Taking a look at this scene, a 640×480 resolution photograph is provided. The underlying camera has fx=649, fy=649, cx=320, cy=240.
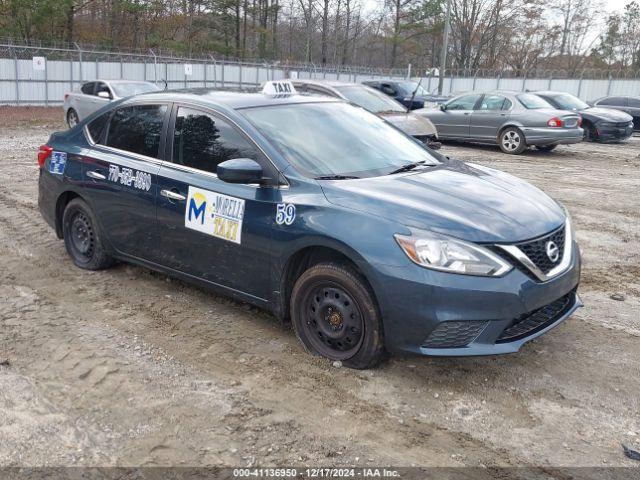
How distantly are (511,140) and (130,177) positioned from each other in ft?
39.6

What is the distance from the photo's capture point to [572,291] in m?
4.17

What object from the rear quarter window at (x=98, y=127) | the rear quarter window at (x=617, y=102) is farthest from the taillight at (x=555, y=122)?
the rear quarter window at (x=98, y=127)

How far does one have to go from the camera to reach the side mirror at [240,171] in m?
4.07

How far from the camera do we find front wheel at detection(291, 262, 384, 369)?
12.4ft

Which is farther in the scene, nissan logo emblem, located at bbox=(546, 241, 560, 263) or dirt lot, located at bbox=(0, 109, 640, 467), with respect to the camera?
nissan logo emblem, located at bbox=(546, 241, 560, 263)

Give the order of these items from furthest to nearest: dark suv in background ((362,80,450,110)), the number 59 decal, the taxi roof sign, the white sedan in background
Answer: dark suv in background ((362,80,450,110)), the white sedan in background, the taxi roof sign, the number 59 decal

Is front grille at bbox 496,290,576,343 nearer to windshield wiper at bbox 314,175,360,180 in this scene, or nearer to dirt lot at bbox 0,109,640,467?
dirt lot at bbox 0,109,640,467

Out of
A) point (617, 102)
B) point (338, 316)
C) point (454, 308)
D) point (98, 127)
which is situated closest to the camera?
point (454, 308)

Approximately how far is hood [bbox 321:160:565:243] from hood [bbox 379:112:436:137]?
755cm

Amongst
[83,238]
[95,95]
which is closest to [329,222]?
[83,238]

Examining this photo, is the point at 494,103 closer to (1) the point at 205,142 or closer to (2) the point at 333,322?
(1) the point at 205,142

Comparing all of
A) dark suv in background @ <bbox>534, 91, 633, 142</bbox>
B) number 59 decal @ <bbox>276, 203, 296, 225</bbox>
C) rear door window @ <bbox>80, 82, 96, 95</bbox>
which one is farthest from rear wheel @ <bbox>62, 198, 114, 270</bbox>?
dark suv in background @ <bbox>534, 91, 633, 142</bbox>

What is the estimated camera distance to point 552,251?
3869mm

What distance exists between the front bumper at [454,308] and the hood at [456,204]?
0.87 ft
